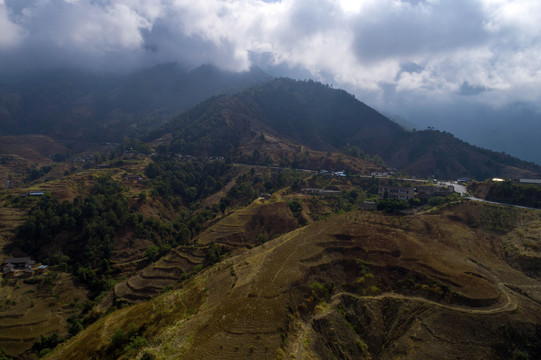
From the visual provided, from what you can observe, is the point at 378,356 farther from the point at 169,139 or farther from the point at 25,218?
the point at 169,139

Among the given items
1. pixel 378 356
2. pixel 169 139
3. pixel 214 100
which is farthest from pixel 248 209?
pixel 214 100

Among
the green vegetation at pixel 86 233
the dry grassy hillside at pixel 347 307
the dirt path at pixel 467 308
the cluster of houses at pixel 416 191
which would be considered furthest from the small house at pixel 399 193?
the green vegetation at pixel 86 233

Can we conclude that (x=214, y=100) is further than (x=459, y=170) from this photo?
Yes

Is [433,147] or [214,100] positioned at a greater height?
[214,100]

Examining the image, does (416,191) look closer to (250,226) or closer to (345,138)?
(250,226)

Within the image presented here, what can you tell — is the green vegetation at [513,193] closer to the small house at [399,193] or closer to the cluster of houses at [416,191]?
the cluster of houses at [416,191]

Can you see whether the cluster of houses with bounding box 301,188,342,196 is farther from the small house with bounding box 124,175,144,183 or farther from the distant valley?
the small house with bounding box 124,175,144,183
